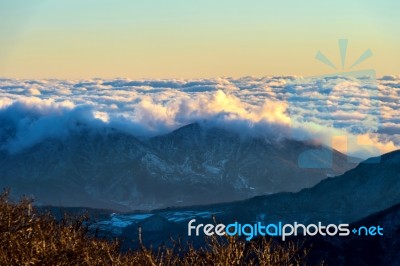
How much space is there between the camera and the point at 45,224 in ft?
314

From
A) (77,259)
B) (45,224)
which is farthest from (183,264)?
(45,224)

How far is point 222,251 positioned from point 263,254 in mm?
3242

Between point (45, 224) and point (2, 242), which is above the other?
point (45, 224)

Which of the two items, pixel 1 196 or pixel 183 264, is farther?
pixel 1 196

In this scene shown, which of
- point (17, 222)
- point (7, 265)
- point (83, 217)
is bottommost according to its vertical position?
point (7, 265)

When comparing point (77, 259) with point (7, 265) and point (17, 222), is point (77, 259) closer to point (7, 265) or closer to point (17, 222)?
point (7, 265)

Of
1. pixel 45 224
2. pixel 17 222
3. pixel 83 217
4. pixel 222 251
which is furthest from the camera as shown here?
pixel 83 217

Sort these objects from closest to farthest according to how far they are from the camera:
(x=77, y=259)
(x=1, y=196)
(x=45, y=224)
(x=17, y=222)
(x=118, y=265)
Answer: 1. (x=118, y=265)
2. (x=77, y=259)
3. (x=17, y=222)
4. (x=45, y=224)
5. (x=1, y=196)

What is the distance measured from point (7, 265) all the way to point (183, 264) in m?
13.1

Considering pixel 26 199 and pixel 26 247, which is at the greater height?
pixel 26 199

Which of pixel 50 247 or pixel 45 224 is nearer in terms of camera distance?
pixel 50 247

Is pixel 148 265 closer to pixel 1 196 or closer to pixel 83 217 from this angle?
pixel 1 196

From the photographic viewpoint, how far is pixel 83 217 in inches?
4636

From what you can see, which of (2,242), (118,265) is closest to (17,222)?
(2,242)
